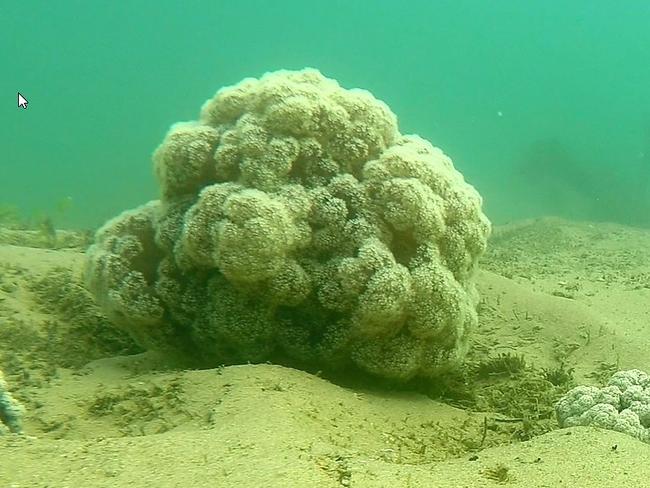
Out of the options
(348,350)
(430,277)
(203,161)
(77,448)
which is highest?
(203,161)

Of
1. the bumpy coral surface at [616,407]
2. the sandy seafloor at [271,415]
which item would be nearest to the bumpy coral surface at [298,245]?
the sandy seafloor at [271,415]

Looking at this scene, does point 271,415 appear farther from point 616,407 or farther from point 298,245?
point 616,407

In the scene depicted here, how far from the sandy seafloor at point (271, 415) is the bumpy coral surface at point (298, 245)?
48cm

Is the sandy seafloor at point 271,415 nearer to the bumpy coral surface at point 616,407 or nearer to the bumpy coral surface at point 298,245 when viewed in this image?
the bumpy coral surface at point 616,407

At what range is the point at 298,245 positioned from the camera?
554 centimetres

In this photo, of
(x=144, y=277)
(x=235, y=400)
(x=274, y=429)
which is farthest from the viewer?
(x=144, y=277)

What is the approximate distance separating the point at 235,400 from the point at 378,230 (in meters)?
2.11

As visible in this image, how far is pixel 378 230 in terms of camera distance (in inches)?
223

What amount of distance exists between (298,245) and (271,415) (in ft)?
6.09

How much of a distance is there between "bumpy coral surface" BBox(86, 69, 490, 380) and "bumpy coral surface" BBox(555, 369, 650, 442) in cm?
140

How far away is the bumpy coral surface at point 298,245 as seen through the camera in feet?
17.7

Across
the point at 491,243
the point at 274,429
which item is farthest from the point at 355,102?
the point at 491,243

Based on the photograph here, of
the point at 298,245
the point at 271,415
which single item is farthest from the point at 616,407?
the point at 298,245

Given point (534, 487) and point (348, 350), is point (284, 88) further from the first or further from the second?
point (534, 487)
